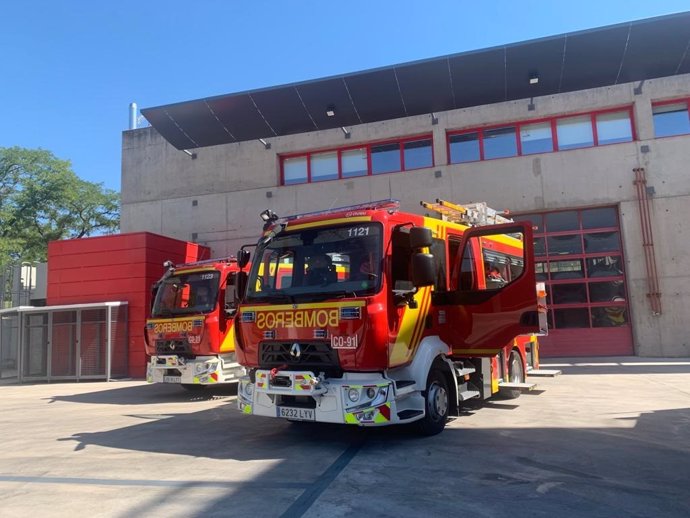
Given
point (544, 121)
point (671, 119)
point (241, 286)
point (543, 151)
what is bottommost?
point (241, 286)

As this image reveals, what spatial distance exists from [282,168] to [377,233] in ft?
46.0

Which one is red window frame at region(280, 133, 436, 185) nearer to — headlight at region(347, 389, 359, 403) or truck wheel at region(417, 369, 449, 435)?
truck wheel at region(417, 369, 449, 435)

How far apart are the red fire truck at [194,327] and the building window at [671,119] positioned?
541 inches

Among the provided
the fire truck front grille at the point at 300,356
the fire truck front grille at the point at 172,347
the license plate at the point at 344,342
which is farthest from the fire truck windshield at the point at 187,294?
the license plate at the point at 344,342

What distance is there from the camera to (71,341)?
16.8 metres

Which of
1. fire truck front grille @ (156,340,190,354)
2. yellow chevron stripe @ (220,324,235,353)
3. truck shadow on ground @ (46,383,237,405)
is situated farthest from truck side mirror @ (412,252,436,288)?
truck shadow on ground @ (46,383,237,405)

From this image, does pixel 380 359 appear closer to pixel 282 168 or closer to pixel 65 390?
pixel 65 390

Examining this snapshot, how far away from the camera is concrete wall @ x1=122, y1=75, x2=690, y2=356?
1548cm

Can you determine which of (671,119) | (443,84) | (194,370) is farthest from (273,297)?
(671,119)

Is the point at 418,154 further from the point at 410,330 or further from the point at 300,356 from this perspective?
the point at 300,356

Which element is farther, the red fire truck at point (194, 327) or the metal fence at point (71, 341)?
the metal fence at point (71, 341)

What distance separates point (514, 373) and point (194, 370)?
6238mm

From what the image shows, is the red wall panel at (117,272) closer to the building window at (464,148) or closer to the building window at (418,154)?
the building window at (418,154)

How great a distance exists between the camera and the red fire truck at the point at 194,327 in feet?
34.7
